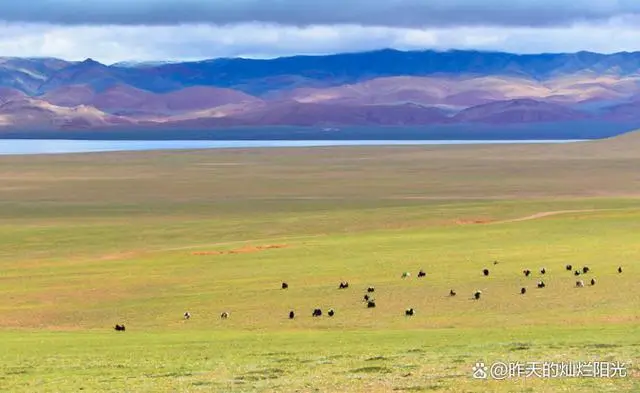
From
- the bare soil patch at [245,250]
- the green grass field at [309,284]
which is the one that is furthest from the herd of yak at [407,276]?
the bare soil patch at [245,250]

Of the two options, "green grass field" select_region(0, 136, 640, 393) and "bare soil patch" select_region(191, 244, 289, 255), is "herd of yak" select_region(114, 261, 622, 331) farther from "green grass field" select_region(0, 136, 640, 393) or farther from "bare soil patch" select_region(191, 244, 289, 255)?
"bare soil patch" select_region(191, 244, 289, 255)

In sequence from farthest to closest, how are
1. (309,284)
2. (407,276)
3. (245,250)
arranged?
1. (245,250)
2. (407,276)
3. (309,284)

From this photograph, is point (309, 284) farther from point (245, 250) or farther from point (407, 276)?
point (245, 250)

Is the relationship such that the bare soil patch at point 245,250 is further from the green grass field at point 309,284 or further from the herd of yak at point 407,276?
the herd of yak at point 407,276

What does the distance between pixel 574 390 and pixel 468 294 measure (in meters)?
15.0

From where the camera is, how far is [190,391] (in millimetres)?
17188

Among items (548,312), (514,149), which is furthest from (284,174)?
(548,312)

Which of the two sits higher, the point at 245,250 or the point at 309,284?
the point at 245,250

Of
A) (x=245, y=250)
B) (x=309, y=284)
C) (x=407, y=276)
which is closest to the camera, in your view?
(x=309, y=284)

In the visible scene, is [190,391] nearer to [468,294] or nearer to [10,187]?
[468,294]

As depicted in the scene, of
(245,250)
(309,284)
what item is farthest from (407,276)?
(245,250)

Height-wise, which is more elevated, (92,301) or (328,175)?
(328,175)

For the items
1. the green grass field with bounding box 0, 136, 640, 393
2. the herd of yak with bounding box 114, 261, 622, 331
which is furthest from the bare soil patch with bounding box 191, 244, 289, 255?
the herd of yak with bounding box 114, 261, 622, 331

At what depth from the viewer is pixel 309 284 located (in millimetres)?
34344
